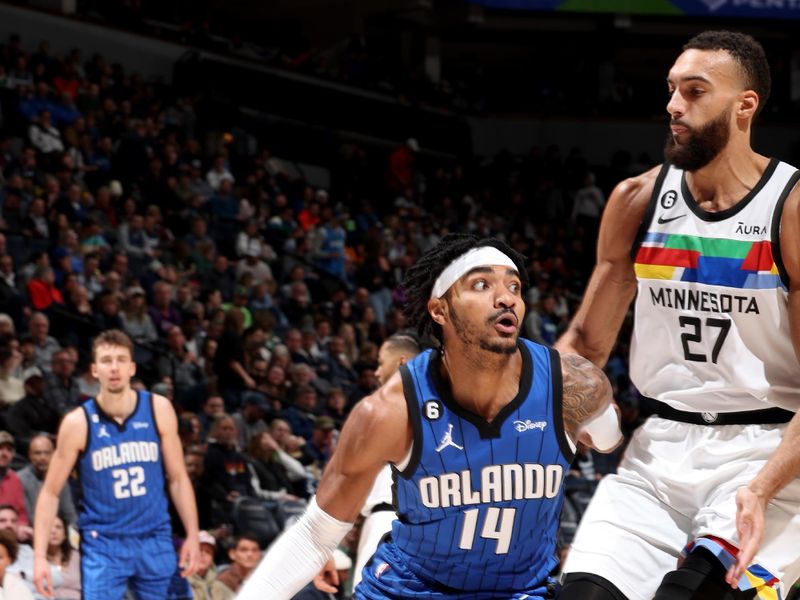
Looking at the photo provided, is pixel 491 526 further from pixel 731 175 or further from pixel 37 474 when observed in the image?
pixel 37 474

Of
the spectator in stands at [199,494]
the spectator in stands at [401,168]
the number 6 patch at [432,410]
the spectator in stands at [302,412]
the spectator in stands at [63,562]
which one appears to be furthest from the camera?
the spectator in stands at [401,168]

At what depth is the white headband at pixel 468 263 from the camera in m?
3.71

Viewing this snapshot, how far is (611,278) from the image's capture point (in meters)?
3.88

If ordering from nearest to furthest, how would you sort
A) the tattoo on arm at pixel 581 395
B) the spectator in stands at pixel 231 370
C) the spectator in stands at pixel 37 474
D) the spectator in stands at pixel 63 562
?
the tattoo on arm at pixel 581 395 < the spectator in stands at pixel 63 562 < the spectator in stands at pixel 37 474 < the spectator in stands at pixel 231 370

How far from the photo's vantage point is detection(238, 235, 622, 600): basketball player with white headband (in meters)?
3.55

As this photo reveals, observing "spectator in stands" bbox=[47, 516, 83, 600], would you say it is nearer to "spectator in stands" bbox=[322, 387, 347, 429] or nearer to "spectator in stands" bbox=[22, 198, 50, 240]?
"spectator in stands" bbox=[322, 387, 347, 429]

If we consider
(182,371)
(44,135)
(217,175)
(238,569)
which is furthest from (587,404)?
(217,175)

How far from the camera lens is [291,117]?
66.3 feet

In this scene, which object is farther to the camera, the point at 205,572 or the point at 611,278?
the point at 205,572

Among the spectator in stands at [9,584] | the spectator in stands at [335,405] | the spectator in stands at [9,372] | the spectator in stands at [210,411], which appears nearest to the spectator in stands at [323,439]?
the spectator in stands at [335,405]

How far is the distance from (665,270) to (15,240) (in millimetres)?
8989

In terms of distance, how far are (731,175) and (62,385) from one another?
23.9 feet

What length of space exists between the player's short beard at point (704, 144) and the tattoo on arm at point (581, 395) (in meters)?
0.67

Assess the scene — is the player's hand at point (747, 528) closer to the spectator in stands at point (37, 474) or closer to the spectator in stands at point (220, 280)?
the spectator in stands at point (37, 474)
